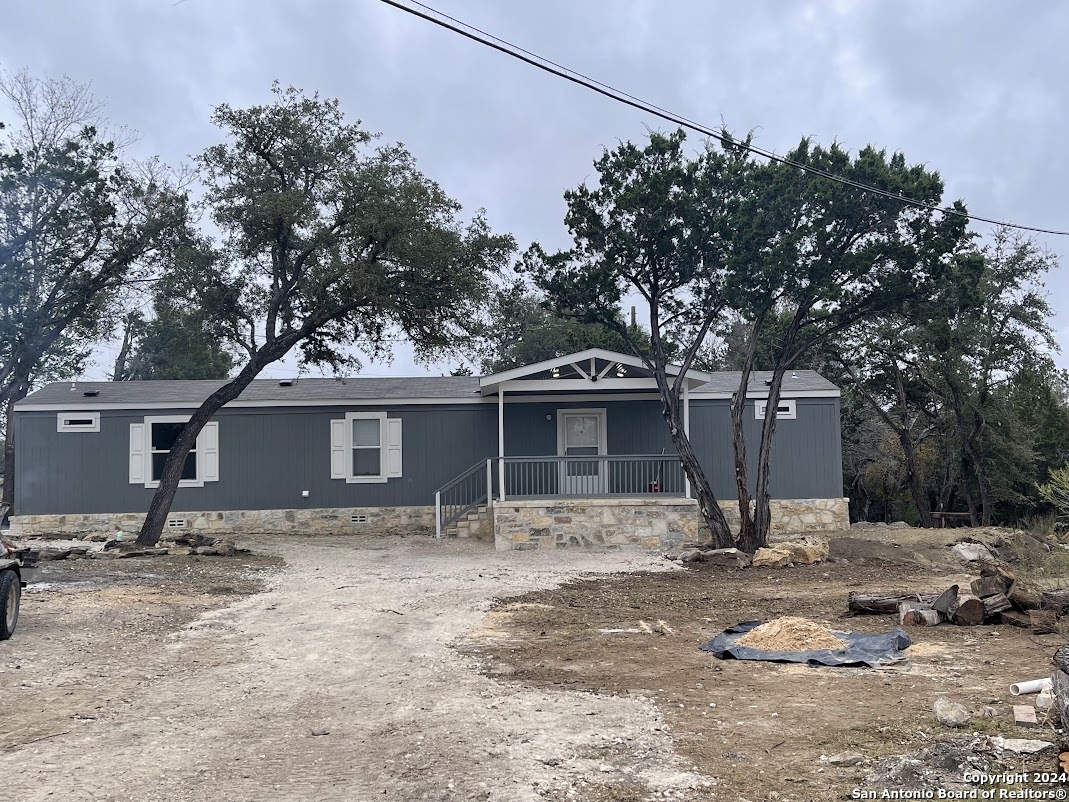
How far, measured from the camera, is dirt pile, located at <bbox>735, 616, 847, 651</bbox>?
6902 millimetres

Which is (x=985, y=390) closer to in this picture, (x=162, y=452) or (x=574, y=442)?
(x=574, y=442)

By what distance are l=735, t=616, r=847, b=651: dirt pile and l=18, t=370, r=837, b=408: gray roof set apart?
11.8 m

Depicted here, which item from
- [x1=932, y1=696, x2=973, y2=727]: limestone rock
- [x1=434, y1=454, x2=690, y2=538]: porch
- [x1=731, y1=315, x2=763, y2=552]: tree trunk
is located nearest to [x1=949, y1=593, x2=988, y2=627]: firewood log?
[x1=932, y1=696, x2=973, y2=727]: limestone rock

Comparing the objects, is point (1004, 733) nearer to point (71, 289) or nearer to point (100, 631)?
point (100, 631)

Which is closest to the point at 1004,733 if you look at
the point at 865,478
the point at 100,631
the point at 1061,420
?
the point at 100,631

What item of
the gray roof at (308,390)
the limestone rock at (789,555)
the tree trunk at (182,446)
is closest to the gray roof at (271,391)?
the gray roof at (308,390)

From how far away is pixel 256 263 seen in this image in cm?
1561

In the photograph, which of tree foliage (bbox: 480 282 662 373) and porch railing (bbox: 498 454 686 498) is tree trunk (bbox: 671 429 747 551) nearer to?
porch railing (bbox: 498 454 686 498)

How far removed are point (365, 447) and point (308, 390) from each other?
6.76 feet

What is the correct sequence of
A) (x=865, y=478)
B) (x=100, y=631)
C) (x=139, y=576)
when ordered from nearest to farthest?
(x=100, y=631) < (x=139, y=576) < (x=865, y=478)

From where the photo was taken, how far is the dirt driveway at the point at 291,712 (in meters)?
4.21

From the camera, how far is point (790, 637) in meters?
7.05

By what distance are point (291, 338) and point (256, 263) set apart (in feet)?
4.90

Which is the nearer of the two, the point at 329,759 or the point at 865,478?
the point at 329,759
